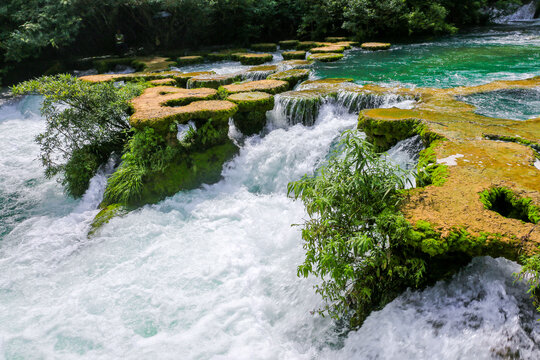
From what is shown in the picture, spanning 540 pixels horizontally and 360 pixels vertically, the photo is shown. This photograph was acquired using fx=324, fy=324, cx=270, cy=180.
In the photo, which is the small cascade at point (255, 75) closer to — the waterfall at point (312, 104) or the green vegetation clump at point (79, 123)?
the waterfall at point (312, 104)

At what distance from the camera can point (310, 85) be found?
7898 millimetres

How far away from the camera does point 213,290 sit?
3762mm

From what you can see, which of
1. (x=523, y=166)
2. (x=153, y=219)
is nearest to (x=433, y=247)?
(x=523, y=166)

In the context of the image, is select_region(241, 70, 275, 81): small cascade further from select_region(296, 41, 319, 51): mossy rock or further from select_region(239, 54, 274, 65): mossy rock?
select_region(296, 41, 319, 51): mossy rock

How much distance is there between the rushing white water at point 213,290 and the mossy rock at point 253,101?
105cm

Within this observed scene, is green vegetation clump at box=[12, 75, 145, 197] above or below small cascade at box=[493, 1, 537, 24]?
below

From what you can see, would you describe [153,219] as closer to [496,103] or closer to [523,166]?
[523,166]

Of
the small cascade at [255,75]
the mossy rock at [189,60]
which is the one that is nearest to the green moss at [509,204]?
the small cascade at [255,75]

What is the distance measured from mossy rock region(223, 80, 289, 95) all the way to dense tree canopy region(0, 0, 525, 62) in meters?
9.37

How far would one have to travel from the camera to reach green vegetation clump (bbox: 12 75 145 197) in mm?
5738

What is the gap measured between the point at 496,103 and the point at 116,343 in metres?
6.84

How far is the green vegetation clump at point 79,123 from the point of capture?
226 inches

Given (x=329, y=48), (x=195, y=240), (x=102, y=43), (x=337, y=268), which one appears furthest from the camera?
(x=102, y=43)

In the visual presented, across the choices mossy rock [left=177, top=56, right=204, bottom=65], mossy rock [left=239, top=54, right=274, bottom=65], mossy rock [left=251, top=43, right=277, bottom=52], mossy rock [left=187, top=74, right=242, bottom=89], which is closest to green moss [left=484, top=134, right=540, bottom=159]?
mossy rock [left=187, top=74, right=242, bottom=89]
